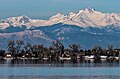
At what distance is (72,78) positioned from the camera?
277ft

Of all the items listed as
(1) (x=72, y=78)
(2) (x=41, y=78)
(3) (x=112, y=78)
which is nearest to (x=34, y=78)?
(2) (x=41, y=78)

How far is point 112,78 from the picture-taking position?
8288cm

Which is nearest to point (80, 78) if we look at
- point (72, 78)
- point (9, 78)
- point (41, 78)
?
point (72, 78)

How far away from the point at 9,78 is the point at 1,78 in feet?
4.56

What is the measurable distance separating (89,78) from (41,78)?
811 cm

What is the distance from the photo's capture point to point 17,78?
275 ft

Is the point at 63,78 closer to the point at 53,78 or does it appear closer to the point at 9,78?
the point at 53,78

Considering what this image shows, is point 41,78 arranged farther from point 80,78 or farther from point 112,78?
point 112,78

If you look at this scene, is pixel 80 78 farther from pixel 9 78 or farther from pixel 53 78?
pixel 9 78

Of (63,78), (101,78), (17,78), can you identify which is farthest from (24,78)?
(101,78)

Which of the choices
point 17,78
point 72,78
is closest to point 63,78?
point 72,78

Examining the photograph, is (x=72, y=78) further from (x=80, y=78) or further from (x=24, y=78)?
(x=24, y=78)

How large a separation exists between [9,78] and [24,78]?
256 centimetres

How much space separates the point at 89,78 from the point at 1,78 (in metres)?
14.8
